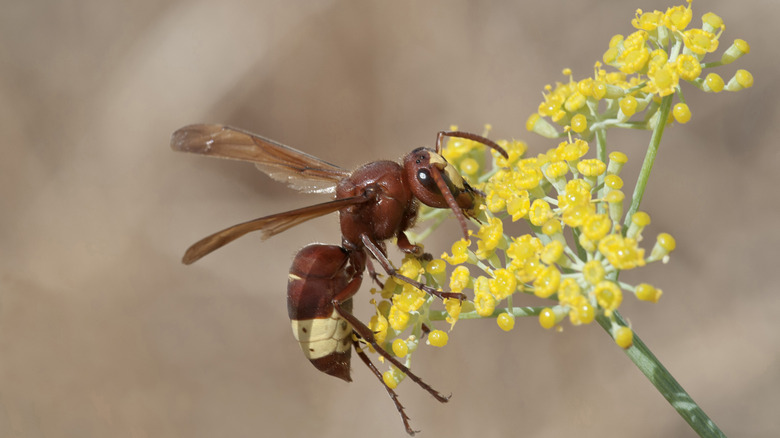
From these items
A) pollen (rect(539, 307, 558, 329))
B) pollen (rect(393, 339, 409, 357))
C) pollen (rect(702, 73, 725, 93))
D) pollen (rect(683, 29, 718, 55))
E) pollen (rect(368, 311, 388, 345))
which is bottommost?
pollen (rect(393, 339, 409, 357))

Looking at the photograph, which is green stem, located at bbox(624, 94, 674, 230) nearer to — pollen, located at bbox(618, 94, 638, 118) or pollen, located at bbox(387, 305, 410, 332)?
pollen, located at bbox(618, 94, 638, 118)

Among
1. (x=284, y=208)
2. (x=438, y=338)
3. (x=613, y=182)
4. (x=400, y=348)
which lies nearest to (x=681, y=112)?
(x=613, y=182)

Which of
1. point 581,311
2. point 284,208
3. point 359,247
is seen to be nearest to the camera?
point 581,311

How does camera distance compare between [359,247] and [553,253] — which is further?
[359,247]

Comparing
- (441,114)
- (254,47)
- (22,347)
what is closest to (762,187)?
(441,114)

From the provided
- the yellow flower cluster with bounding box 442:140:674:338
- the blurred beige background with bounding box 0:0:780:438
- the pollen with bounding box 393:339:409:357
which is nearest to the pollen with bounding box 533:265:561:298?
the yellow flower cluster with bounding box 442:140:674:338

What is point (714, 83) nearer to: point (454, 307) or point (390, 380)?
point (454, 307)

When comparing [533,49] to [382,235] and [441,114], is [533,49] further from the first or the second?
[382,235]
